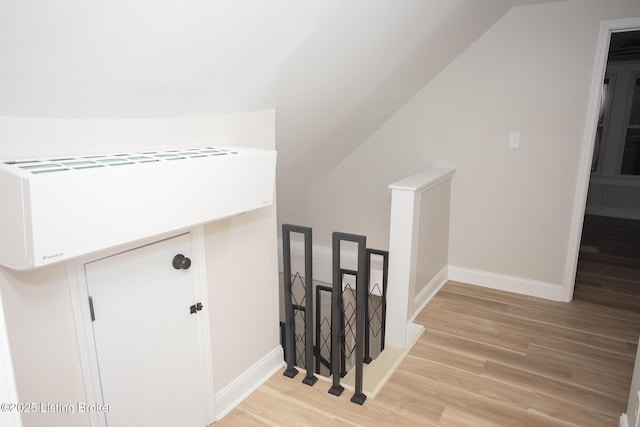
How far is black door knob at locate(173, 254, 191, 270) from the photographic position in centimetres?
182

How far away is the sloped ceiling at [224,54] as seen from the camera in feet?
3.66

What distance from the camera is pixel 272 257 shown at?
2416mm

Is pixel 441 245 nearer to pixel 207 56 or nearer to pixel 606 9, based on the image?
pixel 606 9

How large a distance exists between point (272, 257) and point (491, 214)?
1.89 m

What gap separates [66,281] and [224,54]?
3.02ft

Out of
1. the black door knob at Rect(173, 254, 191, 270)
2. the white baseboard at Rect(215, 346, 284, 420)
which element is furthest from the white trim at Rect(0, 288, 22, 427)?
the white baseboard at Rect(215, 346, 284, 420)

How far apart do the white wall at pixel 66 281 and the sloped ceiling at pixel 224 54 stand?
0.06m

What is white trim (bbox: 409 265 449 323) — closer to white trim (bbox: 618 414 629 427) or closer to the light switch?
the light switch

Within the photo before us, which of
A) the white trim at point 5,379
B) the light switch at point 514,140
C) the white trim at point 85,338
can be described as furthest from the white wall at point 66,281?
the light switch at point 514,140

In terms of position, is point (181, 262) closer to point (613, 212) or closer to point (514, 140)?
point (514, 140)

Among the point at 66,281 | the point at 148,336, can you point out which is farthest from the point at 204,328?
the point at 66,281

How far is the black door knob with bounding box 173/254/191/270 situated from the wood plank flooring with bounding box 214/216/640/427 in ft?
2.65

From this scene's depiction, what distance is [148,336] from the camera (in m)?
1.76

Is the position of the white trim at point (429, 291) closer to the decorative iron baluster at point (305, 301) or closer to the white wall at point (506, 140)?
the white wall at point (506, 140)
